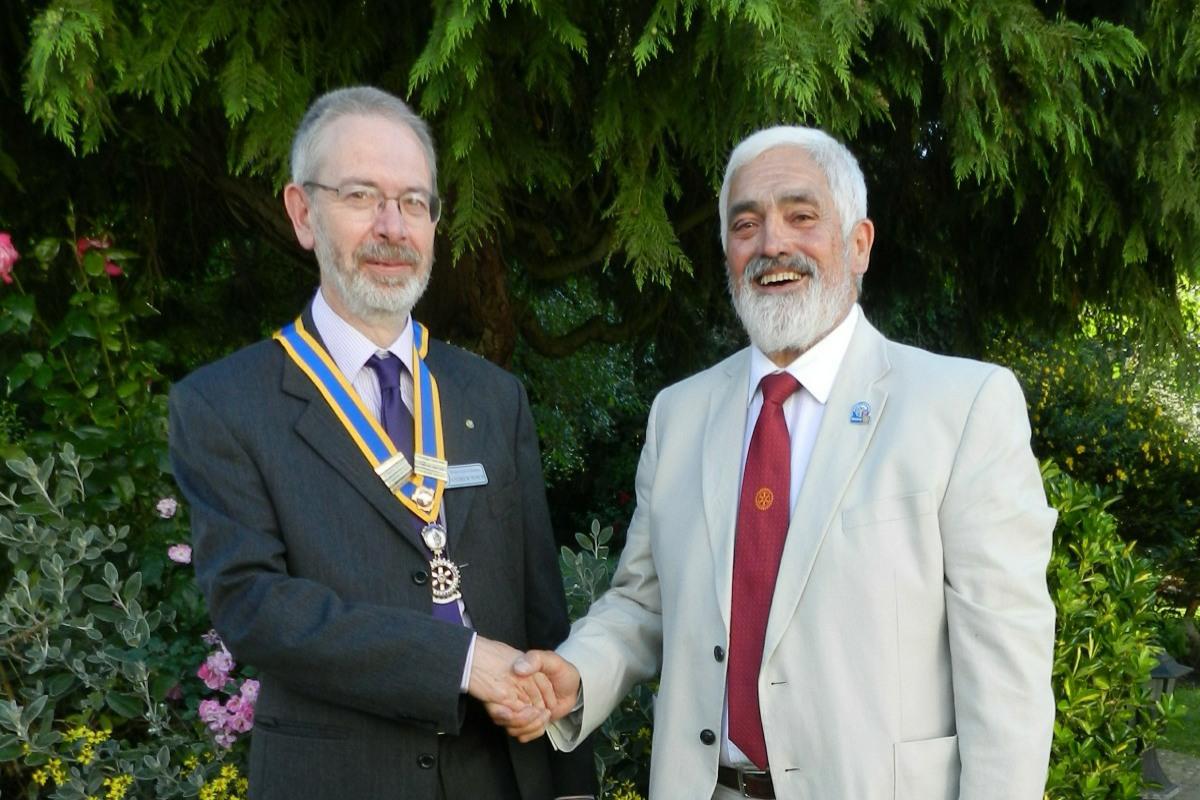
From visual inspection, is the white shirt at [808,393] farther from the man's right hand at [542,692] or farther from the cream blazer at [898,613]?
the man's right hand at [542,692]

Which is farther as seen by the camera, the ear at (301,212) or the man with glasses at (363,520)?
the ear at (301,212)

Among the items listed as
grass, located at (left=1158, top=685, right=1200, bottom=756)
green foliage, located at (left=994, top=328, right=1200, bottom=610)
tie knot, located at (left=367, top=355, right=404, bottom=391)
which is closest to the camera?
tie knot, located at (left=367, top=355, right=404, bottom=391)

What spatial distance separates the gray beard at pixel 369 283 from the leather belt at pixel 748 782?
45.4 inches

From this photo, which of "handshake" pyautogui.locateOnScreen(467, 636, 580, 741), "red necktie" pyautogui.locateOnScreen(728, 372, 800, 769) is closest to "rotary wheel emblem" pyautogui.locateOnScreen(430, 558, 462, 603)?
"handshake" pyautogui.locateOnScreen(467, 636, 580, 741)

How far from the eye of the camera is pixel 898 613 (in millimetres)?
2016

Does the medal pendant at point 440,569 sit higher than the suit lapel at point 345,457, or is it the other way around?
the suit lapel at point 345,457

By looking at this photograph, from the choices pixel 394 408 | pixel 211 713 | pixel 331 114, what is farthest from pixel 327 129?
pixel 211 713

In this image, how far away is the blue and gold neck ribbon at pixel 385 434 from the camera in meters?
2.25

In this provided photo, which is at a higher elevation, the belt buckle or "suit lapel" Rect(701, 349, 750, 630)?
"suit lapel" Rect(701, 349, 750, 630)

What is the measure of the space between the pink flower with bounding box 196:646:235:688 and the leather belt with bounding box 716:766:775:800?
1.80 m

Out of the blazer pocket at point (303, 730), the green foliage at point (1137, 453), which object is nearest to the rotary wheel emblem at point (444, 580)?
the blazer pocket at point (303, 730)

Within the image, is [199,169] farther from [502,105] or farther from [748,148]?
[748,148]

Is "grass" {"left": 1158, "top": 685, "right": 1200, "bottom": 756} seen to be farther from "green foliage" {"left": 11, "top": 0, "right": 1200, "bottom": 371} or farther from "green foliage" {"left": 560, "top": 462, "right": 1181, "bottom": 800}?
"green foliage" {"left": 11, "top": 0, "right": 1200, "bottom": 371}

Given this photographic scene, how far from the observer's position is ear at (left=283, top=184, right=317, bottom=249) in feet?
7.83
